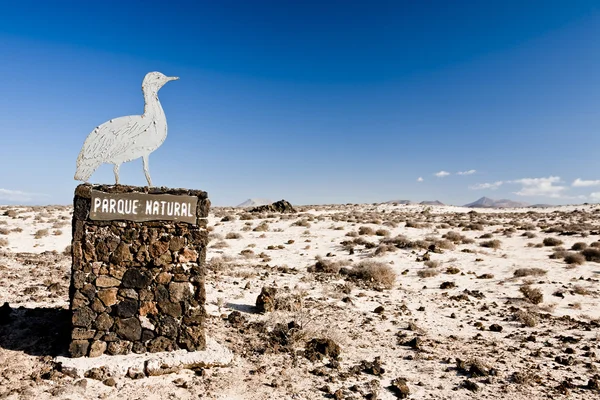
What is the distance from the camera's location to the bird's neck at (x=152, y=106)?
6.33 meters

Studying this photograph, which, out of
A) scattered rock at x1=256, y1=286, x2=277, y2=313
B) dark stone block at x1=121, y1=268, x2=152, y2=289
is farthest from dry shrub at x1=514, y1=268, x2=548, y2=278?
dark stone block at x1=121, y1=268, x2=152, y2=289

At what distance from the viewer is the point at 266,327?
25.9 feet

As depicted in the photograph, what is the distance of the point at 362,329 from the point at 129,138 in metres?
5.88

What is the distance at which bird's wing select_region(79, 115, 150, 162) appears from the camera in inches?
234

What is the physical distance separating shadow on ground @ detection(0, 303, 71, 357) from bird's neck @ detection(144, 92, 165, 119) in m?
3.75

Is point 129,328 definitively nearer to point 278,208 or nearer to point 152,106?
point 152,106

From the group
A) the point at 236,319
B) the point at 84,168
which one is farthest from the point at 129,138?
the point at 236,319

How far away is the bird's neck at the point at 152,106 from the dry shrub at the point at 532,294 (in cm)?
1061

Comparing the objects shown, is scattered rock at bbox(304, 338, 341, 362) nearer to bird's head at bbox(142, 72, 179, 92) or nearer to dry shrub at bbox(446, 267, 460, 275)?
bird's head at bbox(142, 72, 179, 92)

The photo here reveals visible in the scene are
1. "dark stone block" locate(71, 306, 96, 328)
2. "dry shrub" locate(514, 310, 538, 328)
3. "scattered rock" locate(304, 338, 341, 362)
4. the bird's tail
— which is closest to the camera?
"dark stone block" locate(71, 306, 96, 328)

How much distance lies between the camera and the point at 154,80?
6.41 m

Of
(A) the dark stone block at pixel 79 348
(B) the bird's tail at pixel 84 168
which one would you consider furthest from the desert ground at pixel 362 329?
(B) the bird's tail at pixel 84 168

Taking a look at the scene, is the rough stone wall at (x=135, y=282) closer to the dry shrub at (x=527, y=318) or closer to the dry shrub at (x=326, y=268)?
the dry shrub at (x=527, y=318)

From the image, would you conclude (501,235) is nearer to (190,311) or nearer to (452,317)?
(452,317)
